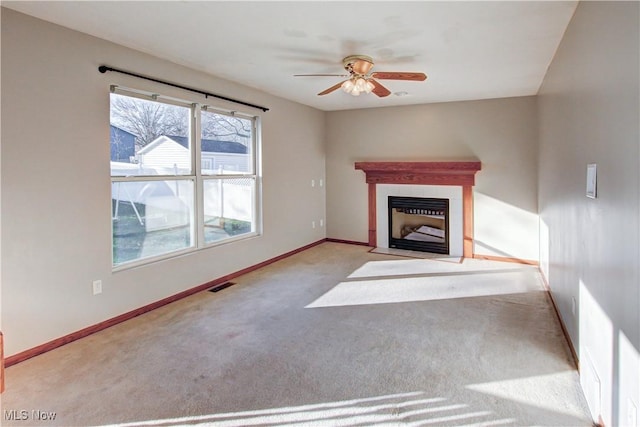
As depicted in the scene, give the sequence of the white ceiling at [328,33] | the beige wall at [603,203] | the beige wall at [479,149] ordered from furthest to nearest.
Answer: the beige wall at [479,149]
the white ceiling at [328,33]
the beige wall at [603,203]

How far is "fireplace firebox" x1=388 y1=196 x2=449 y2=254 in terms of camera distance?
5941 mm

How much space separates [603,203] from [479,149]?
12.9ft

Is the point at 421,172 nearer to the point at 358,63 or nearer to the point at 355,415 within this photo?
the point at 358,63

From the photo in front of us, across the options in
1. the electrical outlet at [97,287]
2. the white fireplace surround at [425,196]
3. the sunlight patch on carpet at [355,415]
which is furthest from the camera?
the white fireplace surround at [425,196]

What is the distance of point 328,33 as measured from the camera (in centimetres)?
294

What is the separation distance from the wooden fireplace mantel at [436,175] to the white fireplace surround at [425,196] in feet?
0.20

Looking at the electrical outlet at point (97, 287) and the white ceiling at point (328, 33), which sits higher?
the white ceiling at point (328, 33)

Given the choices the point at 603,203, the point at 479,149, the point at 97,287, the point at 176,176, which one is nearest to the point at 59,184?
the point at 97,287

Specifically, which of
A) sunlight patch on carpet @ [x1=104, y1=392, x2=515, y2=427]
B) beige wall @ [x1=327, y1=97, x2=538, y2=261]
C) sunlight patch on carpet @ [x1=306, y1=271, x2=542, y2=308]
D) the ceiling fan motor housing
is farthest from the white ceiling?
sunlight patch on carpet @ [x1=104, y1=392, x2=515, y2=427]

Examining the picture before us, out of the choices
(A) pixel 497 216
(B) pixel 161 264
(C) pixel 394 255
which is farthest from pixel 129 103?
(A) pixel 497 216

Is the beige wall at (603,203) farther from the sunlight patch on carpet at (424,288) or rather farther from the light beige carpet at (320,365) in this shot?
the sunlight patch on carpet at (424,288)

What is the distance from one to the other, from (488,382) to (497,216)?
3.68 metres

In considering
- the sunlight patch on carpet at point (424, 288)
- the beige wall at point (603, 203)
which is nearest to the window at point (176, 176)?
the sunlight patch on carpet at point (424, 288)

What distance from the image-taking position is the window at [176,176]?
136 inches
